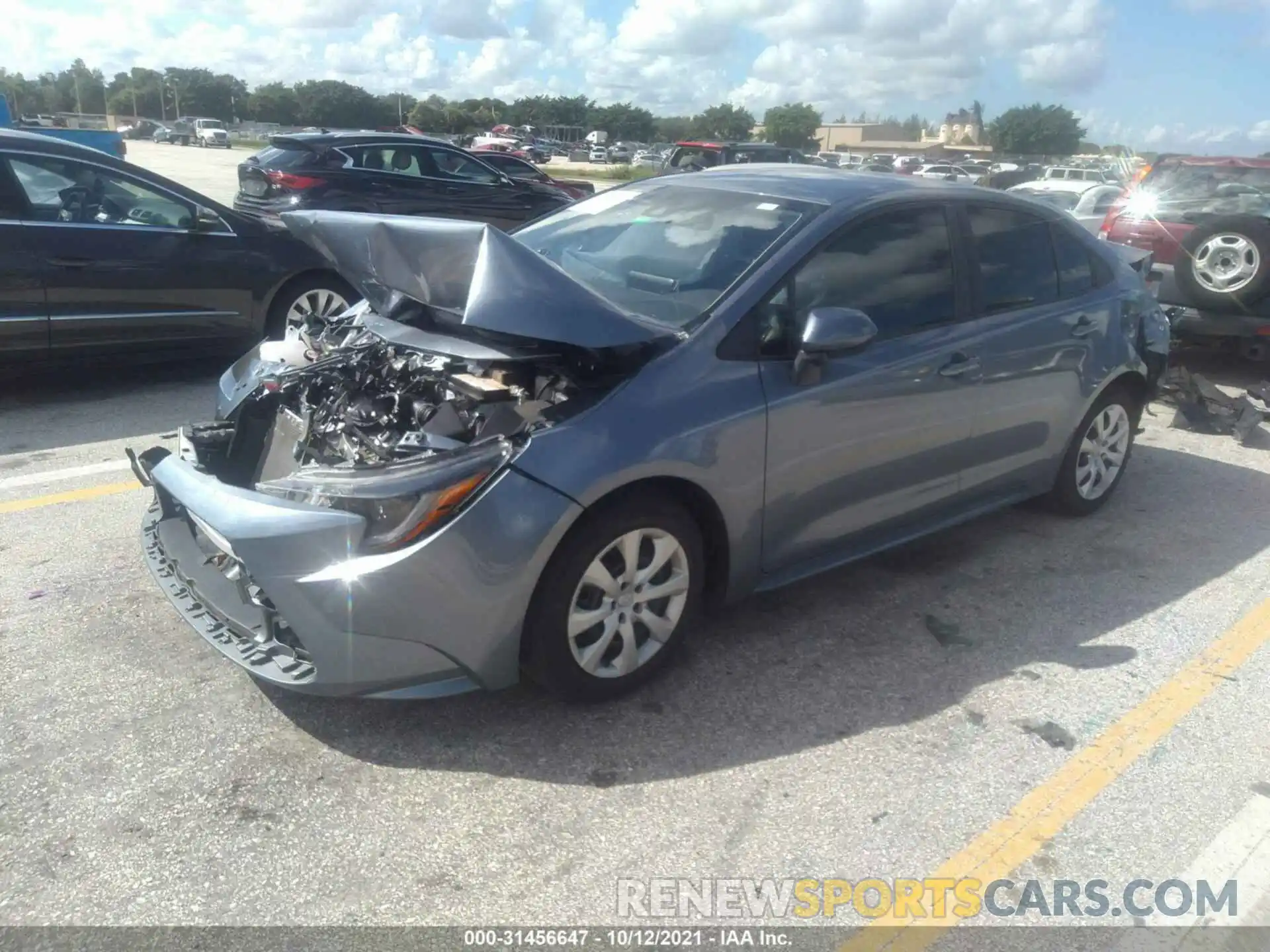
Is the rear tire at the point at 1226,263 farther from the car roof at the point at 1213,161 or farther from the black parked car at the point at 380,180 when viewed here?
the black parked car at the point at 380,180

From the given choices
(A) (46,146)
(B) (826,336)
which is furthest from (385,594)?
(A) (46,146)

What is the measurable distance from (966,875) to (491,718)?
148 cm

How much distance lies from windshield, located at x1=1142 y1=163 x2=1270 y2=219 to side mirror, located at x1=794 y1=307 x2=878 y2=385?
6.25 m

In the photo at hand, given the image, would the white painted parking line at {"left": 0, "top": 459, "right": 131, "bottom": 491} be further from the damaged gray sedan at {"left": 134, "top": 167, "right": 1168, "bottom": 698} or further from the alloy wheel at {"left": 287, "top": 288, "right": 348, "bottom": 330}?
the alloy wheel at {"left": 287, "top": 288, "right": 348, "bottom": 330}

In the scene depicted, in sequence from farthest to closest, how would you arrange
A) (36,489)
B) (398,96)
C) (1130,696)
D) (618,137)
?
(618,137)
(398,96)
(36,489)
(1130,696)

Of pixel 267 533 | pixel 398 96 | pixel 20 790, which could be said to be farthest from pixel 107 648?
pixel 398 96

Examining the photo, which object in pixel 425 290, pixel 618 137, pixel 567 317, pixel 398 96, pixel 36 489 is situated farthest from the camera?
pixel 618 137

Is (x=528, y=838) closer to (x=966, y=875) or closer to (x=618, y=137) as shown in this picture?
(x=966, y=875)

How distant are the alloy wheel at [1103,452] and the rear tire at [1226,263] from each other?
9.21 ft

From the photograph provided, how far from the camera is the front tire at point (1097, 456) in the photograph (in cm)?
516

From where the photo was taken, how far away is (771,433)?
3541 millimetres

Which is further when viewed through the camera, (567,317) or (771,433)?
(771,433)

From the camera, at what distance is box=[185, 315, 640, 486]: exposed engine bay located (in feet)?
10.6

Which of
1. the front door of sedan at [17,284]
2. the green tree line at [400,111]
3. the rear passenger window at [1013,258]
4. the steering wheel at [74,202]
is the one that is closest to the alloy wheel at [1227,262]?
the rear passenger window at [1013,258]
